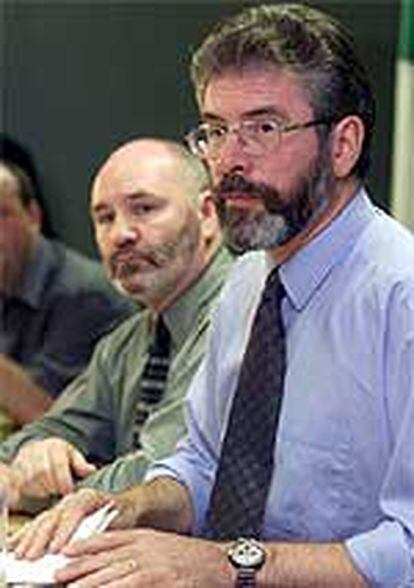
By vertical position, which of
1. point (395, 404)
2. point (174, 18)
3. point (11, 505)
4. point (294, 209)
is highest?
point (174, 18)

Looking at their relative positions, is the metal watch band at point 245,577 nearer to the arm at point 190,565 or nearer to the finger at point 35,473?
the arm at point 190,565

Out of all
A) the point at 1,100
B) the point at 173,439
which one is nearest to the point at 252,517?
the point at 173,439

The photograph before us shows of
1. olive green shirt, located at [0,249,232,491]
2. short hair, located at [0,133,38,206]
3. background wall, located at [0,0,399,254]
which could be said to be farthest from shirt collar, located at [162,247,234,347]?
short hair, located at [0,133,38,206]

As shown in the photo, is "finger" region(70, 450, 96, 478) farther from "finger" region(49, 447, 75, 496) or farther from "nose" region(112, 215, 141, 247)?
"nose" region(112, 215, 141, 247)

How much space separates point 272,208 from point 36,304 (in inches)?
55.4

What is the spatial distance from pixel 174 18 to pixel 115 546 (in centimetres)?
196

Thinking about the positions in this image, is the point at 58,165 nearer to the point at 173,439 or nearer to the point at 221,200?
the point at 173,439

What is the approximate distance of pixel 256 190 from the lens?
1429 millimetres

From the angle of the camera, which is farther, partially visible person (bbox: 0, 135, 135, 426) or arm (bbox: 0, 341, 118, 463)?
partially visible person (bbox: 0, 135, 135, 426)

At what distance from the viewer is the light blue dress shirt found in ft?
4.45

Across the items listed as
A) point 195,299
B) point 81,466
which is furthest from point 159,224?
point 81,466

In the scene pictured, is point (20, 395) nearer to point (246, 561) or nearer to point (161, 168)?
point (161, 168)

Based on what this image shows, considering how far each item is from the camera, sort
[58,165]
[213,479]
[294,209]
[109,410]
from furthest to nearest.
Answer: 1. [58,165]
2. [109,410]
3. [213,479]
4. [294,209]

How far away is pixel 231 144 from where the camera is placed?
1429mm
